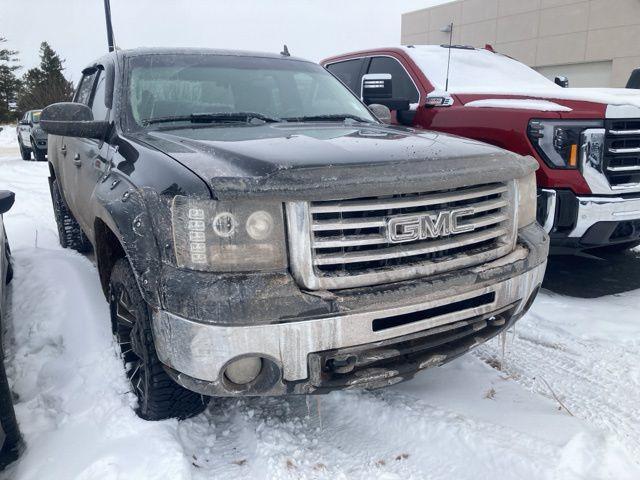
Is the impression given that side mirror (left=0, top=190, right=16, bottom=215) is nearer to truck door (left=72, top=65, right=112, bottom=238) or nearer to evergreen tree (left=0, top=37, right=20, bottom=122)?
truck door (left=72, top=65, right=112, bottom=238)

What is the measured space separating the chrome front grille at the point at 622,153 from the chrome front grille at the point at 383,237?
2.06 meters

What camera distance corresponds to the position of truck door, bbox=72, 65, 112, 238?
2.87m

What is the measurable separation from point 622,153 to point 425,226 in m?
2.57

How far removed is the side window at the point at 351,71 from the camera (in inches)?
239

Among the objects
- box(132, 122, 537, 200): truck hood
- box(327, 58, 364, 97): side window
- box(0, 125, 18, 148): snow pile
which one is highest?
box(327, 58, 364, 97): side window

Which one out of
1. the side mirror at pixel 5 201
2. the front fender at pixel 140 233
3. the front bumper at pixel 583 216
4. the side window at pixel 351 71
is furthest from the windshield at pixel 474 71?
the side mirror at pixel 5 201

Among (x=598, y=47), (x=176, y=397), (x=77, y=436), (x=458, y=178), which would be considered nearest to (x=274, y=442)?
(x=176, y=397)

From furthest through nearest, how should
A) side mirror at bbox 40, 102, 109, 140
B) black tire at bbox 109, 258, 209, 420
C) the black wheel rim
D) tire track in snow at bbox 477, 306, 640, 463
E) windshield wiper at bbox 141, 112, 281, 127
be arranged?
windshield wiper at bbox 141, 112, 281, 127, side mirror at bbox 40, 102, 109, 140, tire track in snow at bbox 477, 306, 640, 463, the black wheel rim, black tire at bbox 109, 258, 209, 420

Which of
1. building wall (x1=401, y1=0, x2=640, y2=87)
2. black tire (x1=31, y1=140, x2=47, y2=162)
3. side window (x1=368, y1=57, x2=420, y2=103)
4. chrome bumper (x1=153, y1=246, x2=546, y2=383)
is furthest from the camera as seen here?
building wall (x1=401, y1=0, x2=640, y2=87)

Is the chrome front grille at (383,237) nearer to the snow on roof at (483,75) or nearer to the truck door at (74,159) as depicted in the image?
the truck door at (74,159)

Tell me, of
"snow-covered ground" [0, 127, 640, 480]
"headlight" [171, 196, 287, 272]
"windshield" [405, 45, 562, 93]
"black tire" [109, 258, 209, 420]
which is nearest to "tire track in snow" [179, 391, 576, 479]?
"snow-covered ground" [0, 127, 640, 480]

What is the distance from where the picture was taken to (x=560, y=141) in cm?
383

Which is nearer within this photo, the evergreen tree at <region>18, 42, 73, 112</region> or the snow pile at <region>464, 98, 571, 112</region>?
the snow pile at <region>464, 98, 571, 112</region>

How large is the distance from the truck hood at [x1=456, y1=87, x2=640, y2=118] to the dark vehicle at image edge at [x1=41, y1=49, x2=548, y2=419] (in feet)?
5.15
